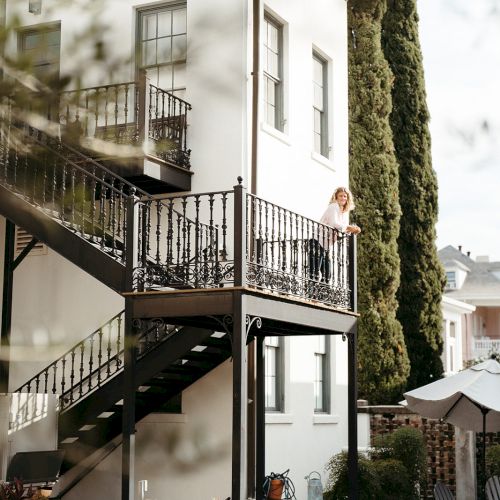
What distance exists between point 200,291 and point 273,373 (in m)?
4.59

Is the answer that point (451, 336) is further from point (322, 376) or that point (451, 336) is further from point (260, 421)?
point (260, 421)

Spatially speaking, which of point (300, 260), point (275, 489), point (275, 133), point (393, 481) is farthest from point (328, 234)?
point (393, 481)

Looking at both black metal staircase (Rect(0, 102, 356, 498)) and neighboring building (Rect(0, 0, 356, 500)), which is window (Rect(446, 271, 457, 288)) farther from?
black metal staircase (Rect(0, 102, 356, 498))

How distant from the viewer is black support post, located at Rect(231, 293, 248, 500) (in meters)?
9.62

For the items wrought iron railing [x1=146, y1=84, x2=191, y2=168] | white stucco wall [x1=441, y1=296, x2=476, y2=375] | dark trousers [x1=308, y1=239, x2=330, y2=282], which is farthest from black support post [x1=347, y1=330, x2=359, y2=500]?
white stucco wall [x1=441, y1=296, x2=476, y2=375]

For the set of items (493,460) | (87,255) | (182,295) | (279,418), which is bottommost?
(493,460)

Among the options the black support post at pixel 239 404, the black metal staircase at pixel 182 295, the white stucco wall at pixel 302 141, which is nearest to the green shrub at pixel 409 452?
the black metal staircase at pixel 182 295

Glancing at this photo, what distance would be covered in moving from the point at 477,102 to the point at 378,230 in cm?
1624

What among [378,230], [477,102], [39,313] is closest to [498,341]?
[378,230]

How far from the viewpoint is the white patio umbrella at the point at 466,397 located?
38.5 ft

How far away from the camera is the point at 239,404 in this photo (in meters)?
9.75

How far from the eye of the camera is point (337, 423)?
1588 centimetres

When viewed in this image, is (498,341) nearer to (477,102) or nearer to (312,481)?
(312,481)

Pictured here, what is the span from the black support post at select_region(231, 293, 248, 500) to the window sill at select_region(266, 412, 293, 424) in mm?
4048
